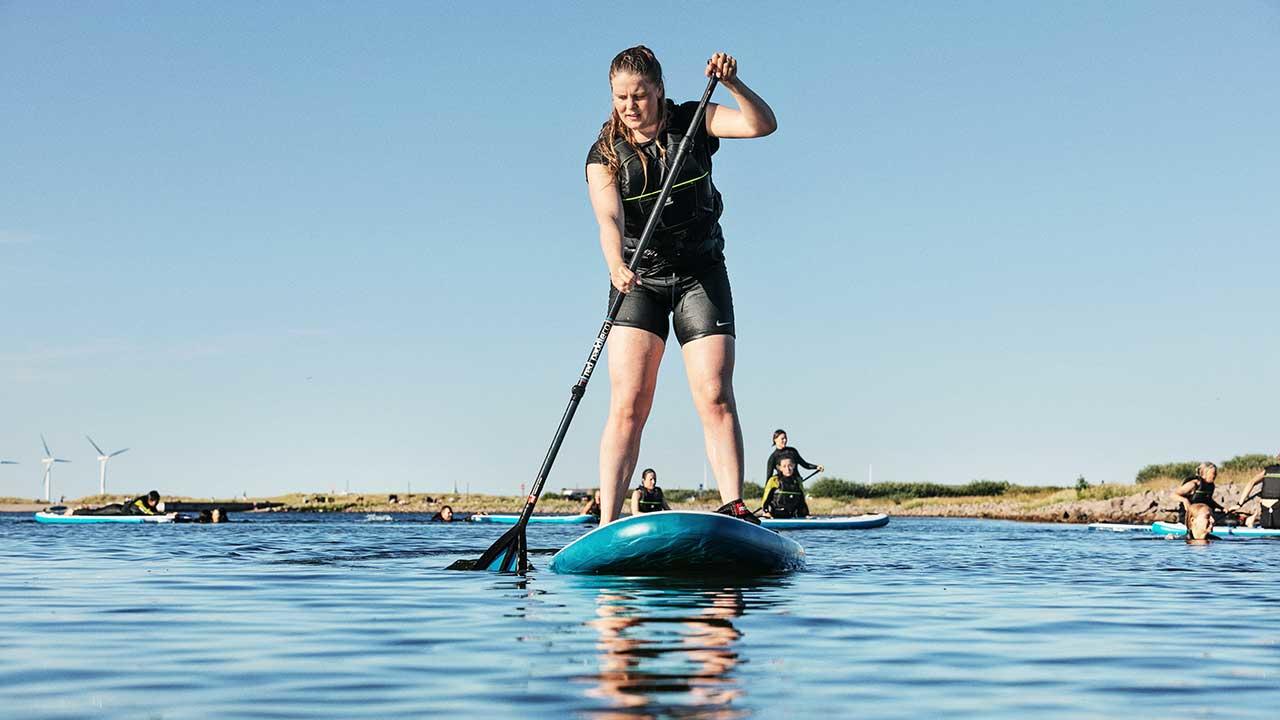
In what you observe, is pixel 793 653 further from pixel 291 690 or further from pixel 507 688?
pixel 291 690

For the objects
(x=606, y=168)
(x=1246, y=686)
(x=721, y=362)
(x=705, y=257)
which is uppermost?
(x=606, y=168)

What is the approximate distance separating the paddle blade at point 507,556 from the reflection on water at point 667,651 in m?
1.96

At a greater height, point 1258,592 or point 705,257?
point 705,257

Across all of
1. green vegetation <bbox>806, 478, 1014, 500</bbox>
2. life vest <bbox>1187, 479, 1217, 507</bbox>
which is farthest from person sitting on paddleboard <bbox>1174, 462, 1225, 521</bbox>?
green vegetation <bbox>806, 478, 1014, 500</bbox>

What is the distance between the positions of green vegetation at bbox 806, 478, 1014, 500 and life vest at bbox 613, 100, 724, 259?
188 ft

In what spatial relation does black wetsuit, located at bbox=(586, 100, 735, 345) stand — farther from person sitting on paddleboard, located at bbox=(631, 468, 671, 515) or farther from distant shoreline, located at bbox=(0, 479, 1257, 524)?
distant shoreline, located at bbox=(0, 479, 1257, 524)

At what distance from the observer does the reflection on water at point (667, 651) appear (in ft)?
10.8

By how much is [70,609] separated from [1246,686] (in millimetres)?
5097

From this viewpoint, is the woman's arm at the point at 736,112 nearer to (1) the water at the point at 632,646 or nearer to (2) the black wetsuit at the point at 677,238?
(2) the black wetsuit at the point at 677,238

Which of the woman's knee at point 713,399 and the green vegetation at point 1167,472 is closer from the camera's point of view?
the woman's knee at point 713,399

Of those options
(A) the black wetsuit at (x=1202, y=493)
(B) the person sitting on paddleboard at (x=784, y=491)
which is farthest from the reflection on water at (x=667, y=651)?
(B) the person sitting on paddleboard at (x=784, y=491)

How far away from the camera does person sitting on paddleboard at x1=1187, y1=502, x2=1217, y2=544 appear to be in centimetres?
1789

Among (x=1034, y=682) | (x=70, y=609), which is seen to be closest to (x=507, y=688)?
(x=1034, y=682)

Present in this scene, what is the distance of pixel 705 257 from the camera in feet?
25.8
